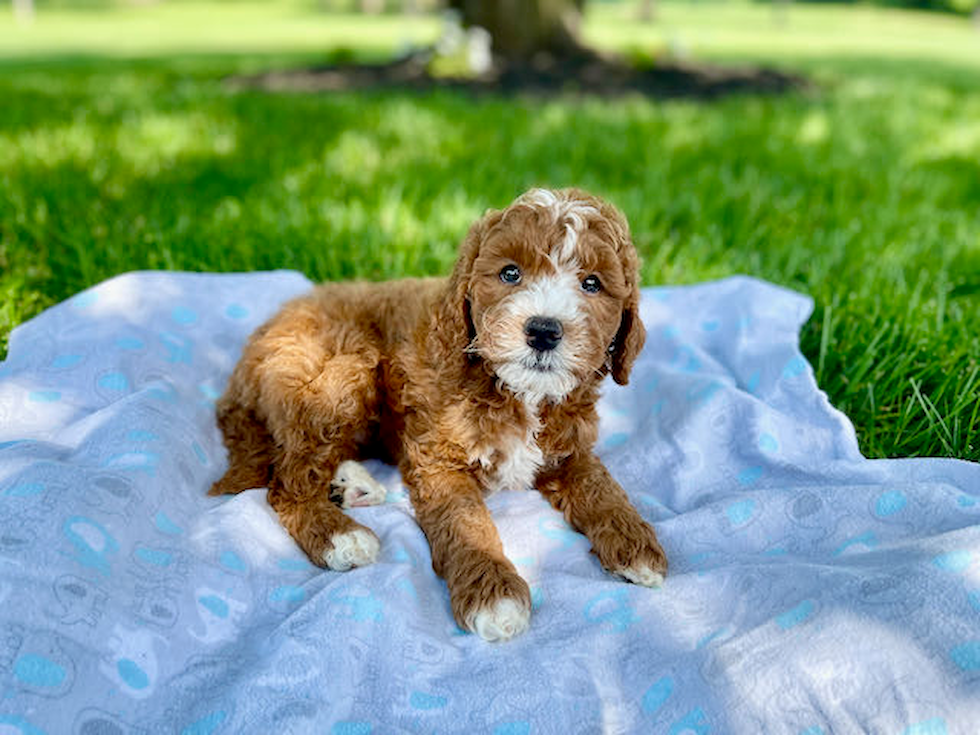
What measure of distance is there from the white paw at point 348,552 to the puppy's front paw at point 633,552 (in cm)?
85

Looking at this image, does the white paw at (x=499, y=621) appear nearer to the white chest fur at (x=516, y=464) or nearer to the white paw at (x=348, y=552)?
the white paw at (x=348, y=552)

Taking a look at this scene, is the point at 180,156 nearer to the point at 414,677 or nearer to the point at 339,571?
the point at 339,571

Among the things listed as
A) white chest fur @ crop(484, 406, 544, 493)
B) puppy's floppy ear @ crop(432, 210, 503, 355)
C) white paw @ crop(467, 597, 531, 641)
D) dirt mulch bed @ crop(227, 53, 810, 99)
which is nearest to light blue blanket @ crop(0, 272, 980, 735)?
white paw @ crop(467, 597, 531, 641)

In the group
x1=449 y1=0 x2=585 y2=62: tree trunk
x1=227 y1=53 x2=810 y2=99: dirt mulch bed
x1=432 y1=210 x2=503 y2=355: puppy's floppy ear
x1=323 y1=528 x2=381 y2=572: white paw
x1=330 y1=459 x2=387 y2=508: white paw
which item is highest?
x1=432 y1=210 x2=503 y2=355: puppy's floppy ear

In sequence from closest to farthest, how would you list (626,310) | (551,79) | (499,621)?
(499,621), (626,310), (551,79)

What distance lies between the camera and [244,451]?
3.61 meters

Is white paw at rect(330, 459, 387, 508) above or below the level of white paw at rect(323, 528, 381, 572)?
below

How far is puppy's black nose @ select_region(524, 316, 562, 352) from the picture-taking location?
287 centimetres

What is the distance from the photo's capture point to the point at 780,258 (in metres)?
5.68

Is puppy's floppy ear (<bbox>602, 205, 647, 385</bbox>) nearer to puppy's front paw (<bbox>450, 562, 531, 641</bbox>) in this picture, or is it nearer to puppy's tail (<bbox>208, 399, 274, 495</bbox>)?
puppy's front paw (<bbox>450, 562, 531, 641</bbox>)

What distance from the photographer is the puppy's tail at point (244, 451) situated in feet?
11.4

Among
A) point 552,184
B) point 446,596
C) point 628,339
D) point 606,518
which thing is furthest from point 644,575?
point 552,184

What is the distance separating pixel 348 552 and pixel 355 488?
47cm

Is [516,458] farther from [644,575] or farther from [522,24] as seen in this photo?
[522,24]
